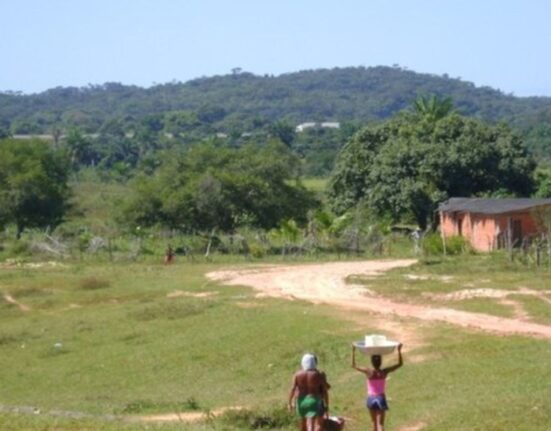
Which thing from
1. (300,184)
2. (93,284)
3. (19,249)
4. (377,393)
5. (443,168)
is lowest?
(377,393)

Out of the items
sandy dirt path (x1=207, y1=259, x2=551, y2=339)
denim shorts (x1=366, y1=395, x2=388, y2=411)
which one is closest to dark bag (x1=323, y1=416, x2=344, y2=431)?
denim shorts (x1=366, y1=395, x2=388, y2=411)

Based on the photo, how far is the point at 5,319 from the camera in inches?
1421

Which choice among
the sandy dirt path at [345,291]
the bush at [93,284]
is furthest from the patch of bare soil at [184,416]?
the bush at [93,284]

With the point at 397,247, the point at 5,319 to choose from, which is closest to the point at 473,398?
the point at 5,319

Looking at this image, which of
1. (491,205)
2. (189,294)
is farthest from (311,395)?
(491,205)

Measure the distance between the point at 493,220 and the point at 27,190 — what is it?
25.2m

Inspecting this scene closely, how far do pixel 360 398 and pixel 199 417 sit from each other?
2.95 metres

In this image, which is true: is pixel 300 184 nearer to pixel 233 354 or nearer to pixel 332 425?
pixel 233 354

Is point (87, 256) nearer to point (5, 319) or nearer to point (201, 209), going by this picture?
point (201, 209)

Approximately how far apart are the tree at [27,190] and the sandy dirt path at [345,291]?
20657 millimetres

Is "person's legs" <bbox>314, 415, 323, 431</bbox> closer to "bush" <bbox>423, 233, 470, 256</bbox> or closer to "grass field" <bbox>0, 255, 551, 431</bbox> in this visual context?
"grass field" <bbox>0, 255, 551, 431</bbox>

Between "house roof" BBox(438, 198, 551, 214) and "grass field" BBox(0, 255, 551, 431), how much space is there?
5.43m

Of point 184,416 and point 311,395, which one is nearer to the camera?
point 311,395

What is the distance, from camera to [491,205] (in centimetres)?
4947
